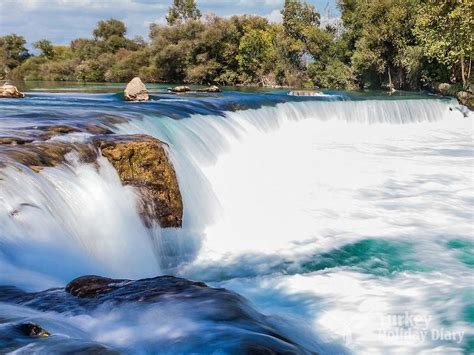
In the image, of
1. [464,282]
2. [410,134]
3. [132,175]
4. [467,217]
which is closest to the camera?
[464,282]

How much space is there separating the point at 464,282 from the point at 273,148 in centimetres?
1111

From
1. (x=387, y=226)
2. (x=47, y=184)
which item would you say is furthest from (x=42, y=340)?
(x=387, y=226)

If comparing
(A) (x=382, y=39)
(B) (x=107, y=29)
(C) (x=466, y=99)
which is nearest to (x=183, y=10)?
(B) (x=107, y=29)

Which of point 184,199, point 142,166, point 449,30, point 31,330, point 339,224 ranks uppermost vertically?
point 449,30

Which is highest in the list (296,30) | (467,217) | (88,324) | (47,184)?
(296,30)

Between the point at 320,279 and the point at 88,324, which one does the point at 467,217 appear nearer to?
the point at 320,279

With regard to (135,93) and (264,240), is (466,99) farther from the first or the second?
(264,240)

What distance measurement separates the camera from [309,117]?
2239cm

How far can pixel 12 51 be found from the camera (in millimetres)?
67750

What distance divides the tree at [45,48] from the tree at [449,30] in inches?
2132

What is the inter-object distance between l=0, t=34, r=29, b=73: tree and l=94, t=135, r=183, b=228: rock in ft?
210

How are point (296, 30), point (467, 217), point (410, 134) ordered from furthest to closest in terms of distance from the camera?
point (296, 30) → point (410, 134) → point (467, 217)

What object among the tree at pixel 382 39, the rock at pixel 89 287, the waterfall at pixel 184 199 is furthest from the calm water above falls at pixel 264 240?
the tree at pixel 382 39

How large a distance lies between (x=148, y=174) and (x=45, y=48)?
228ft
